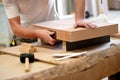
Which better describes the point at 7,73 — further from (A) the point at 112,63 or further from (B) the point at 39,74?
(A) the point at 112,63

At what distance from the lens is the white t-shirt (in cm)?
158

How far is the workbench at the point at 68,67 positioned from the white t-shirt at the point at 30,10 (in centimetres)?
35

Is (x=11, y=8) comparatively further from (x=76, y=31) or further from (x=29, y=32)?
Answer: (x=76, y=31)

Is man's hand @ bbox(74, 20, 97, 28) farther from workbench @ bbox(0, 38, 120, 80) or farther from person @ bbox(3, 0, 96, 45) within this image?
workbench @ bbox(0, 38, 120, 80)

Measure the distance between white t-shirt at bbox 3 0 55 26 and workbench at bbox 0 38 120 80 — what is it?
0.35 metres

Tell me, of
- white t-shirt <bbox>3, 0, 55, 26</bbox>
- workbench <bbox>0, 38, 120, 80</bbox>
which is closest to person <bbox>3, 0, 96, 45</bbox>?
white t-shirt <bbox>3, 0, 55, 26</bbox>

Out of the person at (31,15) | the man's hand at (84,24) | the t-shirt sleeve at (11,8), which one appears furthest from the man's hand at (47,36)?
the t-shirt sleeve at (11,8)

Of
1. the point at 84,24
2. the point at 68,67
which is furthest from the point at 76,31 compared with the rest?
the point at 68,67

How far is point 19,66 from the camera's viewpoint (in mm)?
1144

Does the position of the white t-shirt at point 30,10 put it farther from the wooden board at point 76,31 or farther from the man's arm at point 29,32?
the wooden board at point 76,31

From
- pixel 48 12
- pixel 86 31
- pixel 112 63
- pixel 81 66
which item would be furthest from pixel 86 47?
pixel 48 12

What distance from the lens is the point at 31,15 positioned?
1671mm

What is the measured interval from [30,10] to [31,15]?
4 centimetres

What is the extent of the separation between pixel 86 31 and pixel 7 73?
452 millimetres
